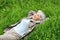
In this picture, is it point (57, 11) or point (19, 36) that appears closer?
point (19, 36)

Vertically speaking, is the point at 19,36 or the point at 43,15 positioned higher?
the point at 43,15

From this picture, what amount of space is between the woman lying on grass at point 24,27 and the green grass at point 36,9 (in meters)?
0.17

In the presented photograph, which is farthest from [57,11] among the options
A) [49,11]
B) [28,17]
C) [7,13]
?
[7,13]

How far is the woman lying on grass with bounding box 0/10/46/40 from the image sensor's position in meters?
6.54

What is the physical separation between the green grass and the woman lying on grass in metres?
0.17

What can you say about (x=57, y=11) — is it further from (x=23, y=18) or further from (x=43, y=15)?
(x=23, y=18)

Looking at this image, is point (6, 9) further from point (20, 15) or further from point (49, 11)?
point (49, 11)

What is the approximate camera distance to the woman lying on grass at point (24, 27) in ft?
21.5

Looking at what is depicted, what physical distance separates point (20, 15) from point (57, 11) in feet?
3.34

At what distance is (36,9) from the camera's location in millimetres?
7820

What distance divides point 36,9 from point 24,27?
1140 mm

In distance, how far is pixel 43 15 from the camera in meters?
7.47

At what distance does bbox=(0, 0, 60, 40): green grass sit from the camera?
21.6 ft

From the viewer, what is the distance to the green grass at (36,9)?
21.6 ft
